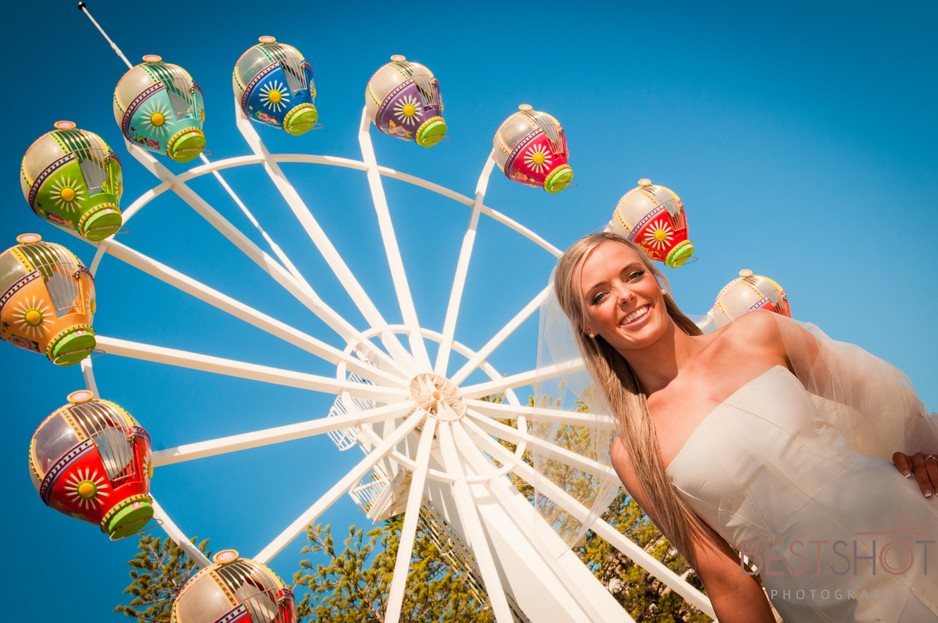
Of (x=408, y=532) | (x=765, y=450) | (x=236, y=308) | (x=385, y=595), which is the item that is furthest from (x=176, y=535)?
(x=385, y=595)

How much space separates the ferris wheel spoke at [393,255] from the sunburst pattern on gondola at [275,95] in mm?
1323

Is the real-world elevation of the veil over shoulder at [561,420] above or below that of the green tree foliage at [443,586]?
below

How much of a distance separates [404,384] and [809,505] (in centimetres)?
584

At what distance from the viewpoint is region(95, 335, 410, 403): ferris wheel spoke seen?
6164mm

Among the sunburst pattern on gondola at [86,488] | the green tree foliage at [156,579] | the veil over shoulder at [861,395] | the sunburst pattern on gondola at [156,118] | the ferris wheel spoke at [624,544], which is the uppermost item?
the green tree foliage at [156,579]

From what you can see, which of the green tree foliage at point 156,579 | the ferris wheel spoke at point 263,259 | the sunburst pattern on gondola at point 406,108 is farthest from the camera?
the green tree foliage at point 156,579

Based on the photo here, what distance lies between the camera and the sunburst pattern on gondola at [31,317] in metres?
5.55

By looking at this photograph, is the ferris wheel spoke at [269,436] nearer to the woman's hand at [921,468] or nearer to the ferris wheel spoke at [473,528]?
the ferris wheel spoke at [473,528]

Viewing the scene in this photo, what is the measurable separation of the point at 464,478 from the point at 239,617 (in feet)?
10.1

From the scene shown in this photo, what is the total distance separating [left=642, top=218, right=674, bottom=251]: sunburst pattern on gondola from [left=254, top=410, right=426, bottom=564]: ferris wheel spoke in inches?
A: 120

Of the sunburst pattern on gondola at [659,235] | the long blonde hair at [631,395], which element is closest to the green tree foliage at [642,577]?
the sunburst pattern on gondola at [659,235]

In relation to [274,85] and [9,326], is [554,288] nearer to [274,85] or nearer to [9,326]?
[9,326]

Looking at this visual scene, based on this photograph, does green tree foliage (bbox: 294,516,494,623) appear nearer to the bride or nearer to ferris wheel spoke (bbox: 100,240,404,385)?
ferris wheel spoke (bbox: 100,240,404,385)

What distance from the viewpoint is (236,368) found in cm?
653
